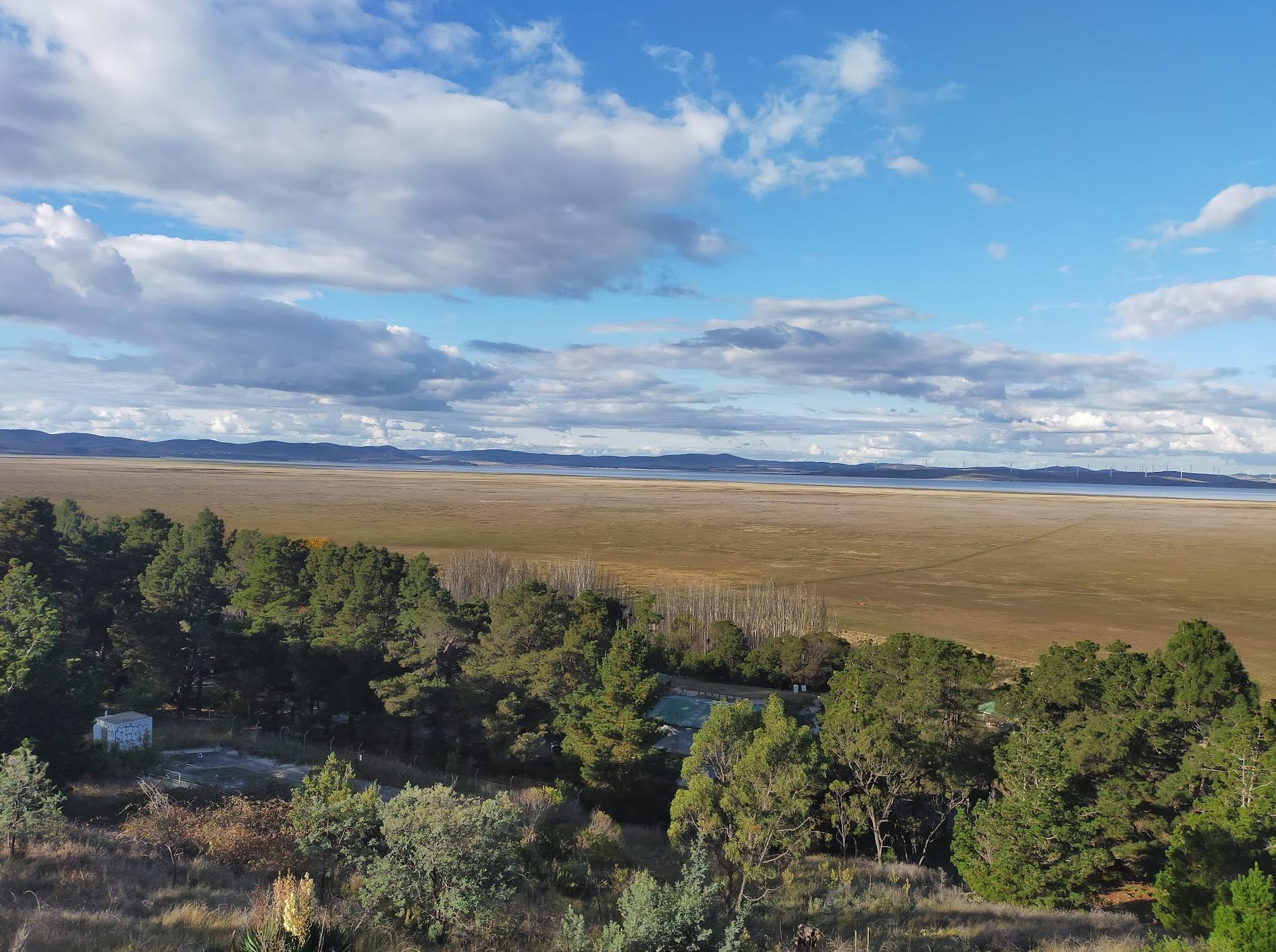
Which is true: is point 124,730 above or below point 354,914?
below

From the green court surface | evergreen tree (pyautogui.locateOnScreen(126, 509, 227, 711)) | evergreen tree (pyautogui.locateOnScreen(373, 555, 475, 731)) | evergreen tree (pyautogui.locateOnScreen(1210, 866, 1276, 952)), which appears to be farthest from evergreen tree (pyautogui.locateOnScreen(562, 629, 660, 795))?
evergreen tree (pyautogui.locateOnScreen(126, 509, 227, 711))

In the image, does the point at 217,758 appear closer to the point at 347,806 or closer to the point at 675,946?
the point at 347,806

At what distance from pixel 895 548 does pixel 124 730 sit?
9928 cm

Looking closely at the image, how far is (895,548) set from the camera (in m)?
110

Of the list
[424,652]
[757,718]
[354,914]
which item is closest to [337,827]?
[354,914]

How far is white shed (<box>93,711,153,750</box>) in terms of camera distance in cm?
2700

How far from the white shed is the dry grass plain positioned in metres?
47.2

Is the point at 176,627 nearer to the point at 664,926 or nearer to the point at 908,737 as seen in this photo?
the point at 908,737

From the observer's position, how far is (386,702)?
32531 millimetres

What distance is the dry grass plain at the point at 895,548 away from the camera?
64000mm

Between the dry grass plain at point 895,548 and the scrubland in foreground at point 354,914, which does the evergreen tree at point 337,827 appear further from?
the dry grass plain at point 895,548

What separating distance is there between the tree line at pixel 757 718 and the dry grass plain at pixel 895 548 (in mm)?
27627

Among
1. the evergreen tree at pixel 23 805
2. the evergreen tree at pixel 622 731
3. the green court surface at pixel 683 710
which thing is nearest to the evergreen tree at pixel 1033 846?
the evergreen tree at pixel 622 731

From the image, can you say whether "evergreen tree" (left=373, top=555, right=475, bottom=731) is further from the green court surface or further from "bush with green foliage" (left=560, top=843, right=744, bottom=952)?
"bush with green foliage" (left=560, top=843, right=744, bottom=952)
